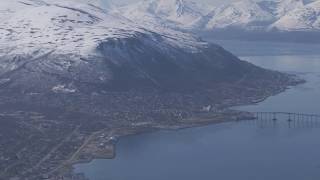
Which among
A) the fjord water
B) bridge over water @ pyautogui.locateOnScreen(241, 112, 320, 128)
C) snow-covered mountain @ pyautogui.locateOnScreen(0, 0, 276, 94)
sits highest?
snow-covered mountain @ pyautogui.locateOnScreen(0, 0, 276, 94)

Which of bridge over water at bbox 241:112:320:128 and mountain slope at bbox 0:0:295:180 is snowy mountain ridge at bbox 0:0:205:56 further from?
bridge over water at bbox 241:112:320:128

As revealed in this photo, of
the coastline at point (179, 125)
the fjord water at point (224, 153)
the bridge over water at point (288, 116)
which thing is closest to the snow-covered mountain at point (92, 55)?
the coastline at point (179, 125)

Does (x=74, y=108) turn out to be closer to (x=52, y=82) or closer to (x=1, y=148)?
(x=52, y=82)

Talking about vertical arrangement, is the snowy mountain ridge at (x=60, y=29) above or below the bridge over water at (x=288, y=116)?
above

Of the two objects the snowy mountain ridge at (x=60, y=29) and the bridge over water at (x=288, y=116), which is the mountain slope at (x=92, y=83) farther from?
the bridge over water at (x=288, y=116)

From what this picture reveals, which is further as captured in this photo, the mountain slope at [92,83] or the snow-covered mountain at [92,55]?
the snow-covered mountain at [92,55]

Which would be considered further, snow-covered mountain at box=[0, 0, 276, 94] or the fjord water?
snow-covered mountain at box=[0, 0, 276, 94]

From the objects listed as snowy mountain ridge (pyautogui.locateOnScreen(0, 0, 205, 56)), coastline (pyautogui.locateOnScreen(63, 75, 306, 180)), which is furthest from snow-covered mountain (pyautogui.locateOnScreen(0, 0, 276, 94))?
coastline (pyautogui.locateOnScreen(63, 75, 306, 180))

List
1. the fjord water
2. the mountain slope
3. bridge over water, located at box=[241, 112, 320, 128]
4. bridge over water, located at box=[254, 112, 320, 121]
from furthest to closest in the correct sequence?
bridge over water, located at box=[254, 112, 320, 121]
bridge over water, located at box=[241, 112, 320, 128]
the mountain slope
the fjord water

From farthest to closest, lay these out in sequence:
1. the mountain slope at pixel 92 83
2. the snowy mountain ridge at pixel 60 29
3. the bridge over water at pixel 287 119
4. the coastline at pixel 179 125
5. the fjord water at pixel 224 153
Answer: the snowy mountain ridge at pixel 60 29, the bridge over water at pixel 287 119, the mountain slope at pixel 92 83, the coastline at pixel 179 125, the fjord water at pixel 224 153
